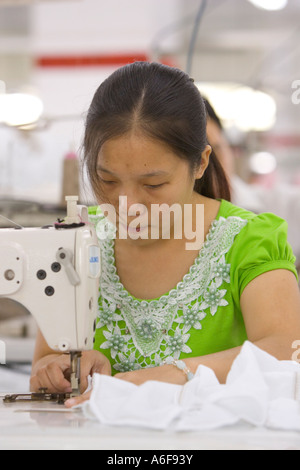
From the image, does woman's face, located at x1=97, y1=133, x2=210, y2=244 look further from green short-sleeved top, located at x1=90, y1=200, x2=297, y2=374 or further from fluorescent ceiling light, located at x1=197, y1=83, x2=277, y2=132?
fluorescent ceiling light, located at x1=197, y1=83, x2=277, y2=132

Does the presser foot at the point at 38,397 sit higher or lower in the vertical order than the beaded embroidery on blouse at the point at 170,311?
lower

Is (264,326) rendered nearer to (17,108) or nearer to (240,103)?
(17,108)

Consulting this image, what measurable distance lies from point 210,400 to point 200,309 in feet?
1.45

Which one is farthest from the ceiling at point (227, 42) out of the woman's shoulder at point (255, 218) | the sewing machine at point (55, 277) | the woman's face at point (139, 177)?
the sewing machine at point (55, 277)

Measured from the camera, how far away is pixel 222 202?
1.58m

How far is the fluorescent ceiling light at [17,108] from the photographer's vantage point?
3547mm

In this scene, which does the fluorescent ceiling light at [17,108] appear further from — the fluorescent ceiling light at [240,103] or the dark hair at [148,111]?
the fluorescent ceiling light at [240,103]

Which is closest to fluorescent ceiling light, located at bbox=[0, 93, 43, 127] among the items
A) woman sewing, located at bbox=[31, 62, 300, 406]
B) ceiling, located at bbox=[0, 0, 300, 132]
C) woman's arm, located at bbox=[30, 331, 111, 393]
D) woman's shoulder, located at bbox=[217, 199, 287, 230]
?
woman sewing, located at bbox=[31, 62, 300, 406]

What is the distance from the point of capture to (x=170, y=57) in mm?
8695

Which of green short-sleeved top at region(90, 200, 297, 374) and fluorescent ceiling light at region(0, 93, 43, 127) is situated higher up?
fluorescent ceiling light at region(0, 93, 43, 127)

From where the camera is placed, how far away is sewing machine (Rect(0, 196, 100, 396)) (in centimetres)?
124

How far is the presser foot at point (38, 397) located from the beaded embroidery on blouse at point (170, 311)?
25 cm

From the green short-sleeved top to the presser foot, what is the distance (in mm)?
249

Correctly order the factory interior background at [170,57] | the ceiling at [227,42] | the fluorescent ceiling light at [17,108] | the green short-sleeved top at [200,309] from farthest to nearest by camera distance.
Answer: the ceiling at [227,42] < the factory interior background at [170,57] < the fluorescent ceiling light at [17,108] < the green short-sleeved top at [200,309]
